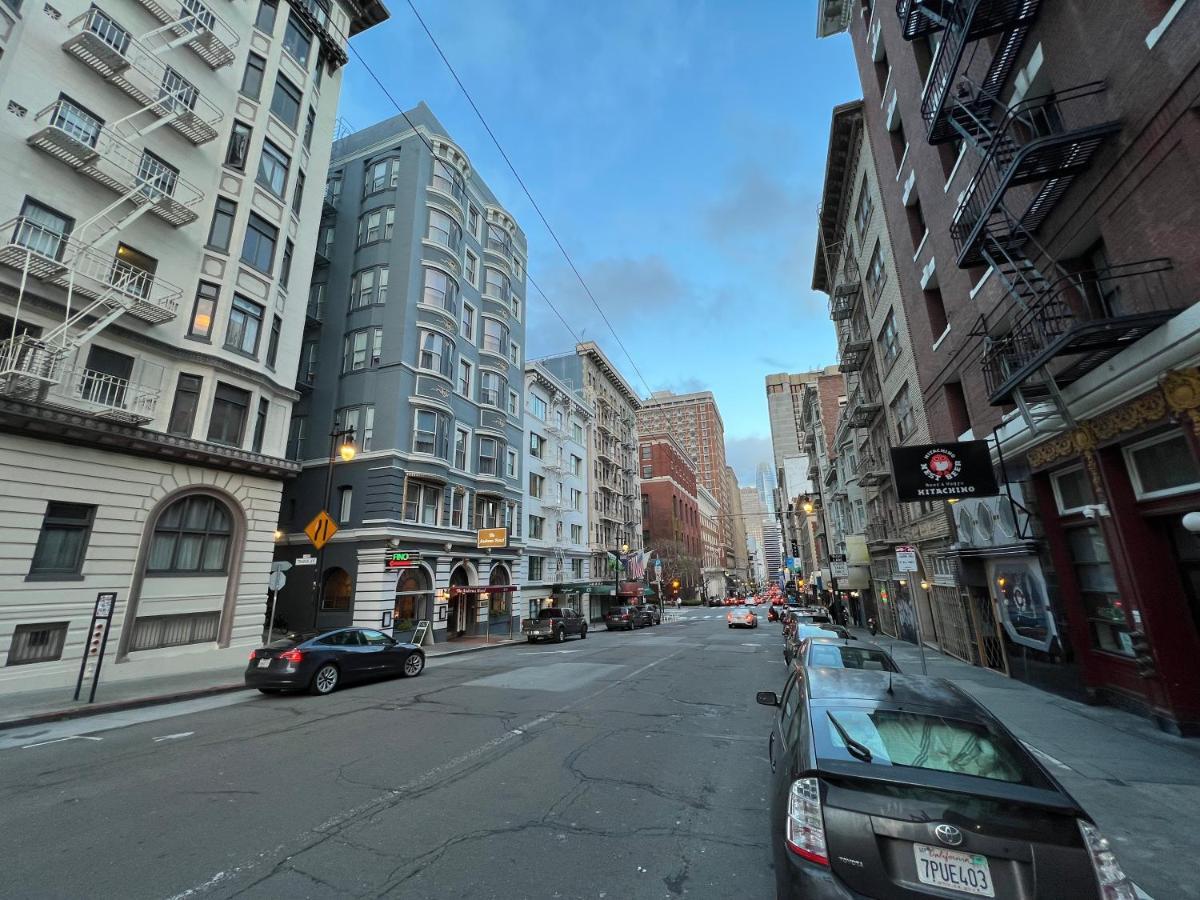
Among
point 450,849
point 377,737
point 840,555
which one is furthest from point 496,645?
point 840,555

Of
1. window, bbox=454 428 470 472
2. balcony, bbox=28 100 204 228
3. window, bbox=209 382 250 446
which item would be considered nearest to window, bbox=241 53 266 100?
balcony, bbox=28 100 204 228

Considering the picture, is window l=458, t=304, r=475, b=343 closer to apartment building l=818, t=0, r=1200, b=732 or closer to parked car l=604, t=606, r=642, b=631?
parked car l=604, t=606, r=642, b=631

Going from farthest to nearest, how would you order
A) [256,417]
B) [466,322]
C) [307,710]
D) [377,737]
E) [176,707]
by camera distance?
[466,322] < [256,417] < [176,707] < [307,710] < [377,737]

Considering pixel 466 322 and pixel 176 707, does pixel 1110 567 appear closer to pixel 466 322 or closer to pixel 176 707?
pixel 176 707

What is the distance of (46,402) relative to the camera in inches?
524

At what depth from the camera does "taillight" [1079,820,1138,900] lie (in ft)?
8.50

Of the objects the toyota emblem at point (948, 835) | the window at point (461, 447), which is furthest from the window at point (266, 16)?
the toyota emblem at point (948, 835)

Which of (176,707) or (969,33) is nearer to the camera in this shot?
(969,33)

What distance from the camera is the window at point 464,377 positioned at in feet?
98.3

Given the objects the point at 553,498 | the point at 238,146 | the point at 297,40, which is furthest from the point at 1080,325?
the point at 553,498

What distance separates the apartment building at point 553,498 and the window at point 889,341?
2297 cm

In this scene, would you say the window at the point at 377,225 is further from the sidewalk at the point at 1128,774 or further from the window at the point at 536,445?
the sidewalk at the point at 1128,774

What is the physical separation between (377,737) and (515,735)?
81.9 inches

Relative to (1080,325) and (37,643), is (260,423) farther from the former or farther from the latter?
(1080,325)
